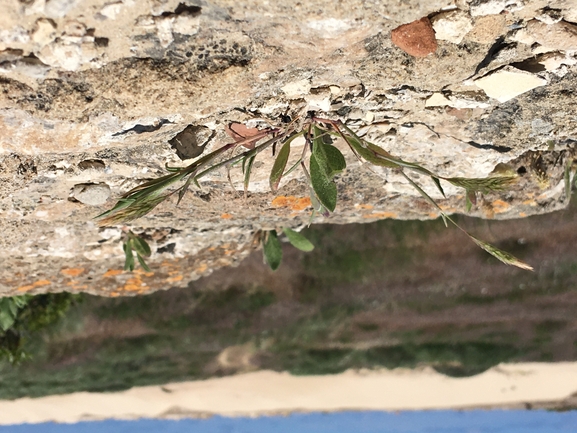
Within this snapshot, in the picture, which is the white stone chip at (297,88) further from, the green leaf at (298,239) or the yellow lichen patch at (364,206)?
the green leaf at (298,239)

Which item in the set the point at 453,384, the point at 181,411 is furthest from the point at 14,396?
the point at 453,384

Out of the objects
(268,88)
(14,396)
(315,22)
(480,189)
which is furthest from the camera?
(14,396)

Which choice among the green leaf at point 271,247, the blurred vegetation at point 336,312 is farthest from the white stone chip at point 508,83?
the blurred vegetation at point 336,312


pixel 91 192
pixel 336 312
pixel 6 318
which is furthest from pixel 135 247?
pixel 336 312

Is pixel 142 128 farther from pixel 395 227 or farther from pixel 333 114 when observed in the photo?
pixel 395 227

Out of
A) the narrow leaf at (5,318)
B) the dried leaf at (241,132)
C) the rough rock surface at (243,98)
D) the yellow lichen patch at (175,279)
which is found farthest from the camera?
the narrow leaf at (5,318)
